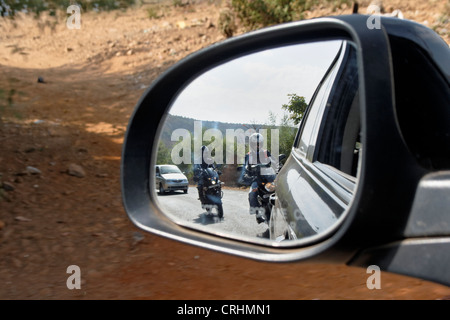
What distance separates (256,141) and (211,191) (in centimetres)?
26

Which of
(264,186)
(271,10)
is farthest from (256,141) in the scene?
(271,10)

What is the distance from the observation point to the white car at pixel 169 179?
1.86m

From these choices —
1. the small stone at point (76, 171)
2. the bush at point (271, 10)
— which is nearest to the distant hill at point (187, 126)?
the small stone at point (76, 171)

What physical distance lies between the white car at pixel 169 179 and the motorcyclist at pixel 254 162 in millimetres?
287

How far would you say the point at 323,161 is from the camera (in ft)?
6.73

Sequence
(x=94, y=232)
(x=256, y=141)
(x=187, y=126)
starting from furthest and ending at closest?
(x=94, y=232) < (x=187, y=126) < (x=256, y=141)

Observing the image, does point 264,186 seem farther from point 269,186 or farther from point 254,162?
point 254,162

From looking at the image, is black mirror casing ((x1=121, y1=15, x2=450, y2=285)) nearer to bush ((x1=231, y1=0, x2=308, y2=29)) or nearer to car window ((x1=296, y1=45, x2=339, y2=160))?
car window ((x1=296, y1=45, x2=339, y2=160))

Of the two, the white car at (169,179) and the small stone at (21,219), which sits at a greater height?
the white car at (169,179)

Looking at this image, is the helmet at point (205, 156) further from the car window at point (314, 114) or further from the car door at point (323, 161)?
the car window at point (314, 114)

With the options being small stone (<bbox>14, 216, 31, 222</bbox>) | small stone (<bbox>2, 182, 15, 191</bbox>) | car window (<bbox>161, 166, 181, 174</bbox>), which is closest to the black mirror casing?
car window (<bbox>161, 166, 181, 174</bbox>)

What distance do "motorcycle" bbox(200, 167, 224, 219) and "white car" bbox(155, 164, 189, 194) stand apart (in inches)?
5.1

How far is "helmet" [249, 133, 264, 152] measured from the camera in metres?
1.59

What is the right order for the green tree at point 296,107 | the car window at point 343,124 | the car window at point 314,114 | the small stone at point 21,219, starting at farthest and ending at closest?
1. the small stone at point 21,219
2. the car window at point 314,114
3. the green tree at point 296,107
4. the car window at point 343,124
